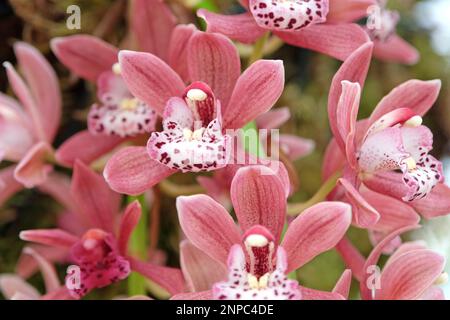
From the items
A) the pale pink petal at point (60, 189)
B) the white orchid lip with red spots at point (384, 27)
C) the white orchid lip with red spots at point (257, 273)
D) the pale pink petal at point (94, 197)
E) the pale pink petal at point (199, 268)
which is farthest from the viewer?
the pale pink petal at point (60, 189)

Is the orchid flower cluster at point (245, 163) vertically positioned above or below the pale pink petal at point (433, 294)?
above

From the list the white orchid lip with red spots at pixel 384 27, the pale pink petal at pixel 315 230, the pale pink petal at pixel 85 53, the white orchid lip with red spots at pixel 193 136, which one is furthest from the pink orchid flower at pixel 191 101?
the white orchid lip with red spots at pixel 384 27

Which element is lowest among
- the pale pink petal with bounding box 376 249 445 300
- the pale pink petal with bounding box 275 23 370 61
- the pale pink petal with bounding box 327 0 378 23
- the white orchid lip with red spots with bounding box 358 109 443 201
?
the pale pink petal with bounding box 376 249 445 300

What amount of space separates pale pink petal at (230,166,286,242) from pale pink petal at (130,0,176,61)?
1.01ft

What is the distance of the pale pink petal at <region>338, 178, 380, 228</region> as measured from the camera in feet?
2.71

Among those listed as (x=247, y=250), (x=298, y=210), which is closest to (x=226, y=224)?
(x=247, y=250)

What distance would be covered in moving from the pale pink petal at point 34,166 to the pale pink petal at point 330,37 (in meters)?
0.39

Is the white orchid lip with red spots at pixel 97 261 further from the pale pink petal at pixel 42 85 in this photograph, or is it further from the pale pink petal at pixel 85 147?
the pale pink petal at pixel 42 85

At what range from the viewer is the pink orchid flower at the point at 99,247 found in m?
0.93

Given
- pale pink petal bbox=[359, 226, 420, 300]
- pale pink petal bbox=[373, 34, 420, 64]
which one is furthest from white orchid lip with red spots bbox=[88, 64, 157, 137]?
pale pink petal bbox=[373, 34, 420, 64]

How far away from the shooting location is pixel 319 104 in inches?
62.4

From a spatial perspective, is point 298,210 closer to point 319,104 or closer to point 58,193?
point 58,193

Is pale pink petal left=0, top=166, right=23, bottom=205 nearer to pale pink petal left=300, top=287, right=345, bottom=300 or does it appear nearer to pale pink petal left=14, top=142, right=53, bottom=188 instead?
pale pink petal left=14, top=142, right=53, bottom=188

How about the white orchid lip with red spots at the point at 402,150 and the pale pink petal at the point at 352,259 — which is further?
the pale pink petal at the point at 352,259
